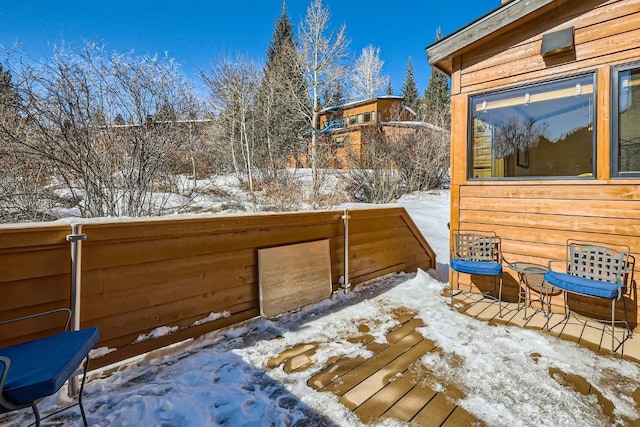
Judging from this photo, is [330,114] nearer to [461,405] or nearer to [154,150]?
[154,150]

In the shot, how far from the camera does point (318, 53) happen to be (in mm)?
15000

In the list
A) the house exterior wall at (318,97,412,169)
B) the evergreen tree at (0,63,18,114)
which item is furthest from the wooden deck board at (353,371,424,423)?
the house exterior wall at (318,97,412,169)

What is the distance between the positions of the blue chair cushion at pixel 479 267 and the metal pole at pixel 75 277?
2.99 meters

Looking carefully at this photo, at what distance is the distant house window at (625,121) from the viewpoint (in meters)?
2.66

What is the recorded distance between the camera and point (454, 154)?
3.68m

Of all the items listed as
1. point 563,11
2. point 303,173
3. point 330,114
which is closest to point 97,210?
point 563,11

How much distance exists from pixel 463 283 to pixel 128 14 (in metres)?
9.19

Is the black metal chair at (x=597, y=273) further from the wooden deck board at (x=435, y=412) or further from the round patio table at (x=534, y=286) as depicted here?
the wooden deck board at (x=435, y=412)

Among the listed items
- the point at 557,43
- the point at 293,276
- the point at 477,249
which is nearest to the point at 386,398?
the point at 293,276

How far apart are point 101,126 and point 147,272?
340 centimetres

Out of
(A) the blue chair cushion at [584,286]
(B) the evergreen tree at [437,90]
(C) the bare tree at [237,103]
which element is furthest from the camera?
(B) the evergreen tree at [437,90]

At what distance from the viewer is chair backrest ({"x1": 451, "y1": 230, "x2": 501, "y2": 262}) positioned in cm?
338

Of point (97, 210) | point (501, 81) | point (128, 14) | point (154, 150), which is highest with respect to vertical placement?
point (128, 14)

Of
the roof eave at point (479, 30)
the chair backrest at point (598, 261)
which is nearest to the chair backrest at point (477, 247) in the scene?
the chair backrest at point (598, 261)
